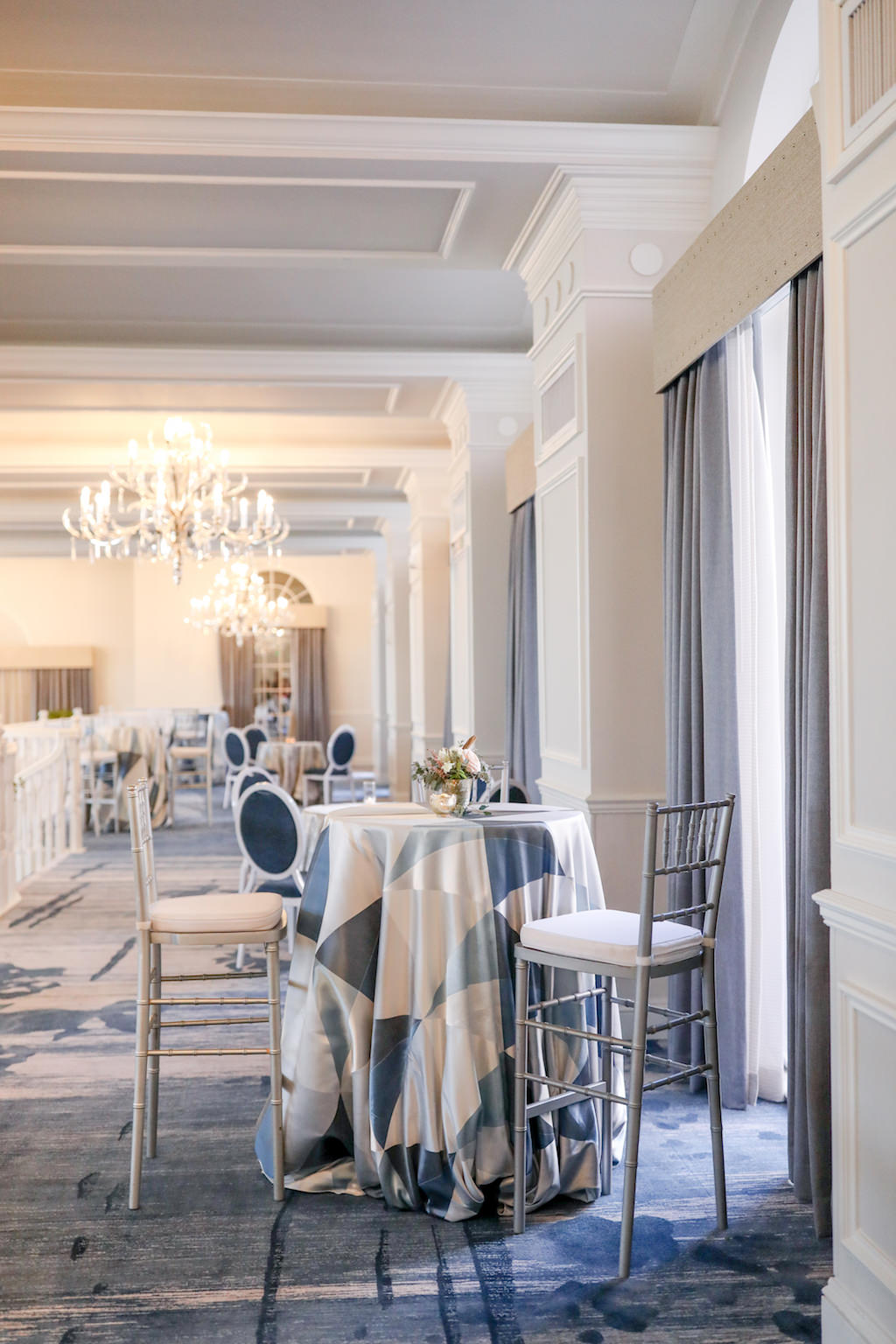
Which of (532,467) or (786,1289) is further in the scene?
(532,467)

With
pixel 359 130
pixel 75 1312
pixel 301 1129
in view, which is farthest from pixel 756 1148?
pixel 359 130

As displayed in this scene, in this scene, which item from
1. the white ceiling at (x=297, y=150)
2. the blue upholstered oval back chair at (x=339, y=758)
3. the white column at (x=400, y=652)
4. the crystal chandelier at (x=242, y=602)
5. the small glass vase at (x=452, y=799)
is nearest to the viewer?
the small glass vase at (x=452, y=799)

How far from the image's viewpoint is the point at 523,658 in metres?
6.07

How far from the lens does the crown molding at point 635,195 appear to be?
422 centimetres

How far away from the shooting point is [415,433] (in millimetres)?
9141

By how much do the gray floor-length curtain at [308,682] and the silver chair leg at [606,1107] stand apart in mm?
15510

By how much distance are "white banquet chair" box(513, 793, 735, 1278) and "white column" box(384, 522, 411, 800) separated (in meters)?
9.03

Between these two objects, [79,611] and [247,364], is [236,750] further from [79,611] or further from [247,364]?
[79,611]

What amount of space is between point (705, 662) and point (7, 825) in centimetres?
504

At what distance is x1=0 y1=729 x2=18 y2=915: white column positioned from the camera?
22.8 ft

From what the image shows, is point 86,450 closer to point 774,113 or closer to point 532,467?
point 532,467

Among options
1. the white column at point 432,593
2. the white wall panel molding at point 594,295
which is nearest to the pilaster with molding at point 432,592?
the white column at point 432,593

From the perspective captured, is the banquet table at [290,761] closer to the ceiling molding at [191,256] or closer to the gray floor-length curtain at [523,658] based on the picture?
the gray floor-length curtain at [523,658]

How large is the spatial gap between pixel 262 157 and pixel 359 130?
0.36 meters
